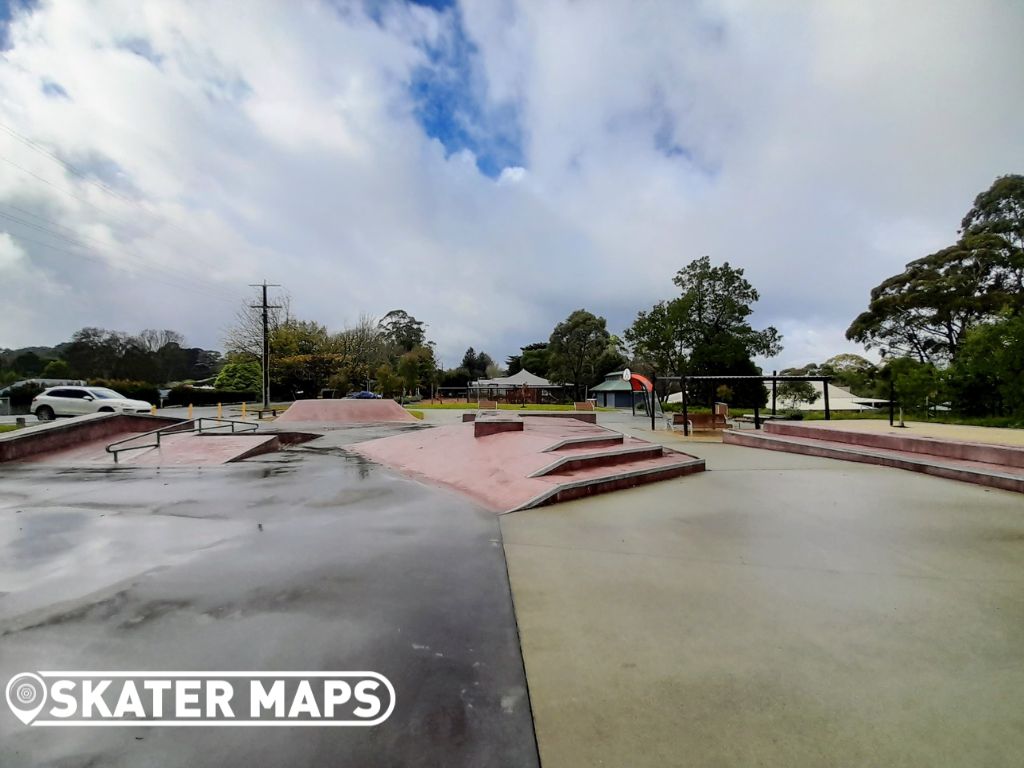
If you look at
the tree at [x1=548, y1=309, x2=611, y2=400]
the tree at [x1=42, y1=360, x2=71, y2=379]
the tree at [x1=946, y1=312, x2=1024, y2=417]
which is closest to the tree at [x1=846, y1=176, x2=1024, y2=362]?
the tree at [x1=946, y1=312, x2=1024, y2=417]

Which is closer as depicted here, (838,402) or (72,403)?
(72,403)

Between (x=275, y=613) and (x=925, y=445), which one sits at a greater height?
(x=925, y=445)

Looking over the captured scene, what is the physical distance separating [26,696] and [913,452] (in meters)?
11.7

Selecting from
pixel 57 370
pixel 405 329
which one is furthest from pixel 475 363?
pixel 57 370

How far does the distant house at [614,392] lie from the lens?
Answer: 43.5 meters

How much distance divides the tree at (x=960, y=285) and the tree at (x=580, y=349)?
23.3 m

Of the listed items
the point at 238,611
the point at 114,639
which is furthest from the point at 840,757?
the point at 114,639

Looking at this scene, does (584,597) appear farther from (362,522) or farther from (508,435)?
(508,435)

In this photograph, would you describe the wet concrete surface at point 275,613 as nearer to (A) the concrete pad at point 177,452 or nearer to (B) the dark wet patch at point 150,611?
(B) the dark wet patch at point 150,611

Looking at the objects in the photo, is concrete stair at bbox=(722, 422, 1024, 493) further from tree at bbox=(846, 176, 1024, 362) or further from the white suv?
the white suv

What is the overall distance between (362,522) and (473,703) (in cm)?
319

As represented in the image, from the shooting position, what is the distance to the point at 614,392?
4416 centimetres

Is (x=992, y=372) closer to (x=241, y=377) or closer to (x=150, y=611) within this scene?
(x=150, y=611)

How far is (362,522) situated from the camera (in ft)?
16.0
